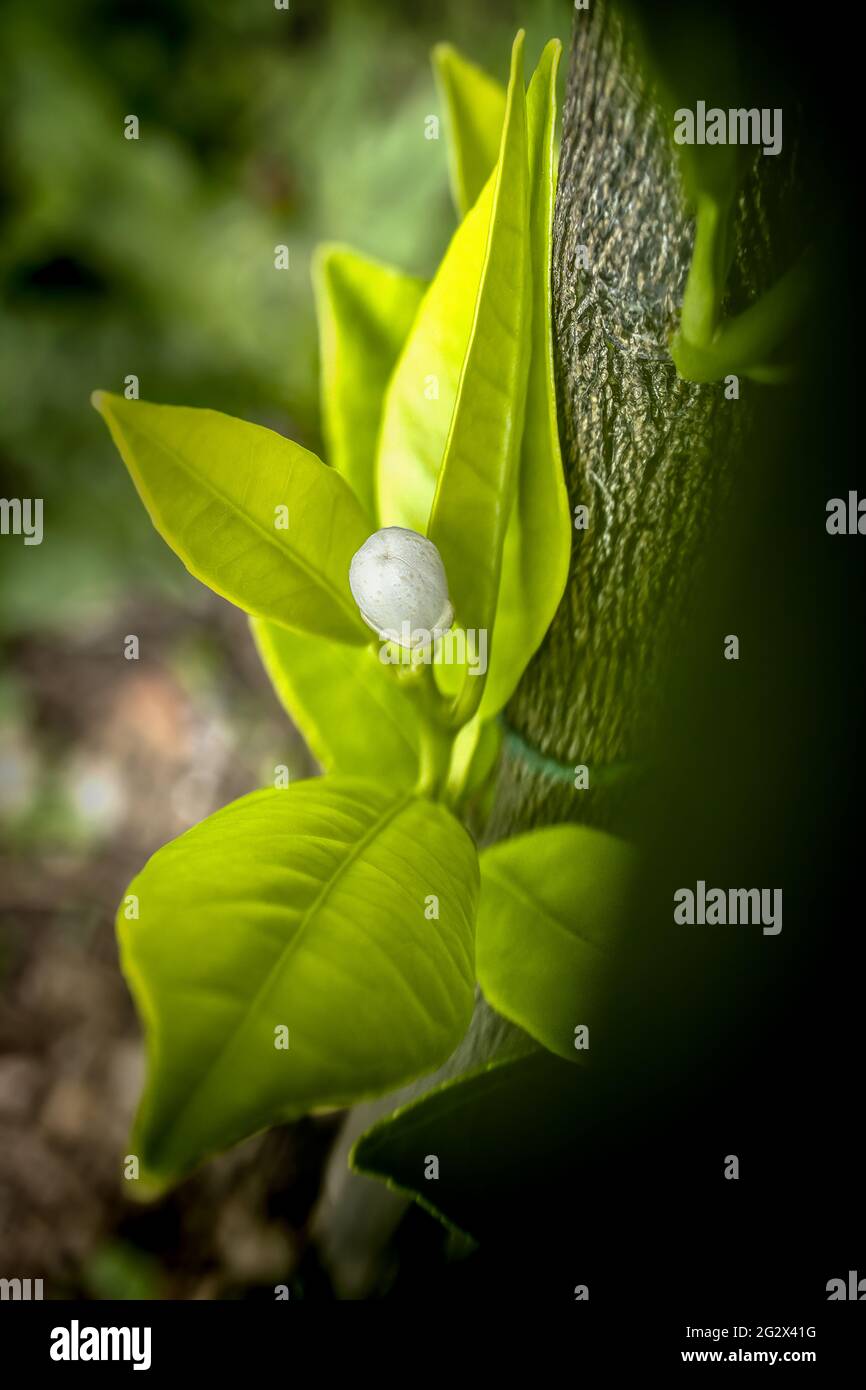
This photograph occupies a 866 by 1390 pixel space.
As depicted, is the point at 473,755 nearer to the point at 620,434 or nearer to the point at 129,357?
the point at 620,434

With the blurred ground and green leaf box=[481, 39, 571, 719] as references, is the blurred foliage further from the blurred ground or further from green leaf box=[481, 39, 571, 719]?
green leaf box=[481, 39, 571, 719]

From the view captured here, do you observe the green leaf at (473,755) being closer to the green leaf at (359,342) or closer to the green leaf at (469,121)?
the green leaf at (359,342)

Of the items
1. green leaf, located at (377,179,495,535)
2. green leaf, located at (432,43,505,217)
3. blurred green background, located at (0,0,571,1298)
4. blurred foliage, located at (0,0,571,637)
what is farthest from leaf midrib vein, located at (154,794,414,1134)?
blurred foliage, located at (0,0,571,637)

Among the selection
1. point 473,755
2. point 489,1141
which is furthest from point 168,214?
point 489,1141

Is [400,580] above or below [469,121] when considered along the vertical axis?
below

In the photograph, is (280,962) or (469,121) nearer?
(280,962)

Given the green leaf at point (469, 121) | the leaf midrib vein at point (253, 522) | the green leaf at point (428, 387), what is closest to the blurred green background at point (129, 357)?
the green leaf at point (469, 121)
